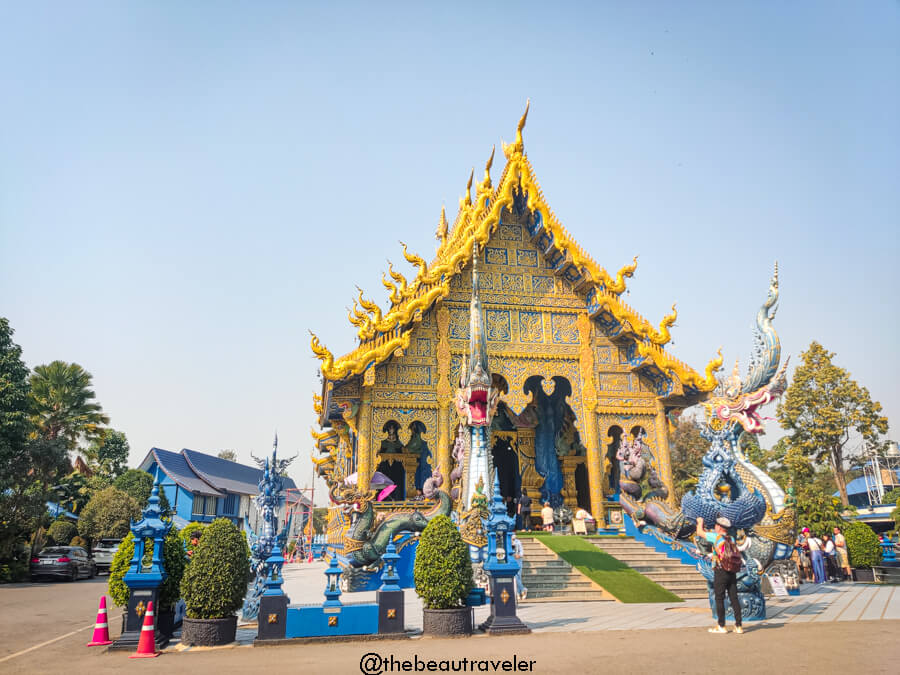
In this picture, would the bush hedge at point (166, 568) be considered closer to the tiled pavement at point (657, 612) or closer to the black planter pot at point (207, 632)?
the black planter pot at point (207, 632)

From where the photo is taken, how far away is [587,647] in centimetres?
693

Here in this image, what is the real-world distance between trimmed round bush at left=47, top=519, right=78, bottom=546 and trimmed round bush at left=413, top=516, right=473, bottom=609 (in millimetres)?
24268

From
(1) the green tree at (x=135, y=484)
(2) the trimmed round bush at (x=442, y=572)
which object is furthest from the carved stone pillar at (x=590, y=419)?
(1) the green tree at (x=135, y=484)

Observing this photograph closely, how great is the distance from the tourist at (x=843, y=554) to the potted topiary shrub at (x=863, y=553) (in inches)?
3.4

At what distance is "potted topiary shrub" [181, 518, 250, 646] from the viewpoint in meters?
7.31

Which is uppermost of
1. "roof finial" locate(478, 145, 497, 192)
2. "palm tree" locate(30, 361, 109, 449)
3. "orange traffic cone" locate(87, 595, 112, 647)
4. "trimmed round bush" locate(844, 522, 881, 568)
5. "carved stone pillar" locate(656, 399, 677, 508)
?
"roof finial" locate(478, 145, 497, 192)

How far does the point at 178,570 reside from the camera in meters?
8.24

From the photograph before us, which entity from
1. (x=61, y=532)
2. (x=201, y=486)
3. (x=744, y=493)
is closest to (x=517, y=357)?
(x=744, y=493)

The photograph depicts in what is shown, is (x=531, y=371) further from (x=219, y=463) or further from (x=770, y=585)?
(x=219, y=463)

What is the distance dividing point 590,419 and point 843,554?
6828 millimetres

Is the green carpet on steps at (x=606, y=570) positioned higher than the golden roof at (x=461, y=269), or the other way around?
the golden roof at (x=461, y=269)

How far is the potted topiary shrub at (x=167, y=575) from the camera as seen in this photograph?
7.86m

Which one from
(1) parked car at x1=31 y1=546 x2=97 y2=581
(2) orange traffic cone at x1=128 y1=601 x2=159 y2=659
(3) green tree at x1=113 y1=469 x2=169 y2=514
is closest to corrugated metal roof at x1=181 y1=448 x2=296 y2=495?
(3) green tree at x1=113 y1=469 x2=169 y2=514

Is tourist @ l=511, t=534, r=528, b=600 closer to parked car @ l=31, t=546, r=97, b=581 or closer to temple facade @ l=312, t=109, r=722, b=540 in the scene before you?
temple facade @ l=312, t=109, r=722, b=540
